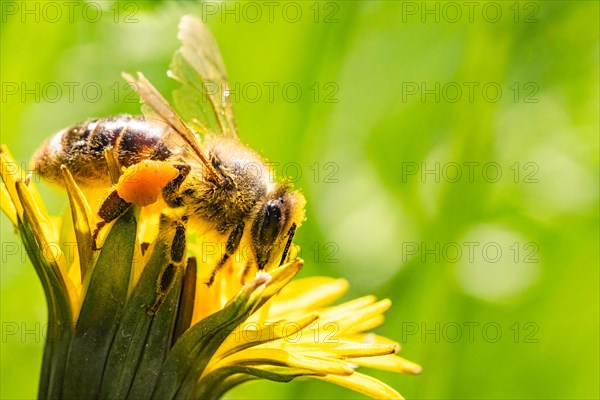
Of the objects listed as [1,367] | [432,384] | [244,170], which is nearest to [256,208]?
[244,170]

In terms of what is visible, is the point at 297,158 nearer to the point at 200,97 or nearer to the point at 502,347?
the point at 200,97

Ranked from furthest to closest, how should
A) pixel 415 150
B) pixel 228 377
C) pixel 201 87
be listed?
pixel 415 150 → pixel 201 87 → pixel 228 377

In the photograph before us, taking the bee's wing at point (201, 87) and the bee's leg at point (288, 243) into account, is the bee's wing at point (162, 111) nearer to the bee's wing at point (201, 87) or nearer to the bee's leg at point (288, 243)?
the bee's leg at point (288, 243)

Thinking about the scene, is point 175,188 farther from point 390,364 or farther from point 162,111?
point 390,364

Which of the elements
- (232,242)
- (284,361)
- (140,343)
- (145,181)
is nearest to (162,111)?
(145,181)

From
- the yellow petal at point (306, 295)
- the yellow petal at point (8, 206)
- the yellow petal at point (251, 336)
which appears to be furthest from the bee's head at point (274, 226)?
the yellow petal at point (8, 206)

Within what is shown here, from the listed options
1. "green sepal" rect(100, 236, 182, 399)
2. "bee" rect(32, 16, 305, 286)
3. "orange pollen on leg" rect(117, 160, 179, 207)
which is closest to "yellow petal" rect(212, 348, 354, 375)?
"green sepal" rect(100, 236, 182, 399)
